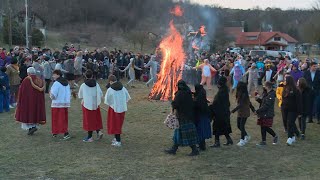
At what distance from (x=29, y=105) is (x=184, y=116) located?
4453 mm

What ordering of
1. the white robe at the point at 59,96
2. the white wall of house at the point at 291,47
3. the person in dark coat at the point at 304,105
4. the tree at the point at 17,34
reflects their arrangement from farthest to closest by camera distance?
the white wall of house at the point at 291,47
the tree at the point at 17,34
the person in dark coat at the point at 304,105
the white robe at the point at 59,96

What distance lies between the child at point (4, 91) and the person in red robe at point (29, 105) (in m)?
3.38

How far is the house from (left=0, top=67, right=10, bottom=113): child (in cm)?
6644

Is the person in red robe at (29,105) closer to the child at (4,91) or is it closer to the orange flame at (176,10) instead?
the child at (4,91)

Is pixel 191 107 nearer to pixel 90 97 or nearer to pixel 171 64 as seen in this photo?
pixel 90 97

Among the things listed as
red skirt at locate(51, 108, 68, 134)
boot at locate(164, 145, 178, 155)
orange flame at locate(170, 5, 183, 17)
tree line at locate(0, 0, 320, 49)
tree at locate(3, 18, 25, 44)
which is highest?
tree at locate(3, 18, 25, 44)

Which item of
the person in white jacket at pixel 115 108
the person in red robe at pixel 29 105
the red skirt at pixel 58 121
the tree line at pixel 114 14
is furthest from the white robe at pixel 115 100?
the tree line at pixel 114 14

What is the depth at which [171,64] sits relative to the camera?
55.0 ft

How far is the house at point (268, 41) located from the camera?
262ft

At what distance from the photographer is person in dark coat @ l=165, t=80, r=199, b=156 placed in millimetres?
8875

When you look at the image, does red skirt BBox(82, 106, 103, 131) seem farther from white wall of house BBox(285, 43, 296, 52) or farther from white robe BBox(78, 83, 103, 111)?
white wall of house BBox(285, 43, 296, 52)

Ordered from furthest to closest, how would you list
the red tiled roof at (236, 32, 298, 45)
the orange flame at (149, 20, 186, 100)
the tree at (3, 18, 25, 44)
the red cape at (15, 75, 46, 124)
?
1. the red tiled roof at (236, 32, 298, 45)
2. the tree at (3, 18, 25, 44)
3. the orange flame at (149, 20, 186, 100)
4. the red cape at (15, 75, 46, 124)

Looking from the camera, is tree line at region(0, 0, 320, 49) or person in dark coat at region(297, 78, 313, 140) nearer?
person in dark coat at region(297, 78, 313, 140)

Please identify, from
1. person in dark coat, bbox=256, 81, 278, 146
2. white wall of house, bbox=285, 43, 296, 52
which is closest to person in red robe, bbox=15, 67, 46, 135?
person in dark coat, bbox=256, 81, 278, 146
